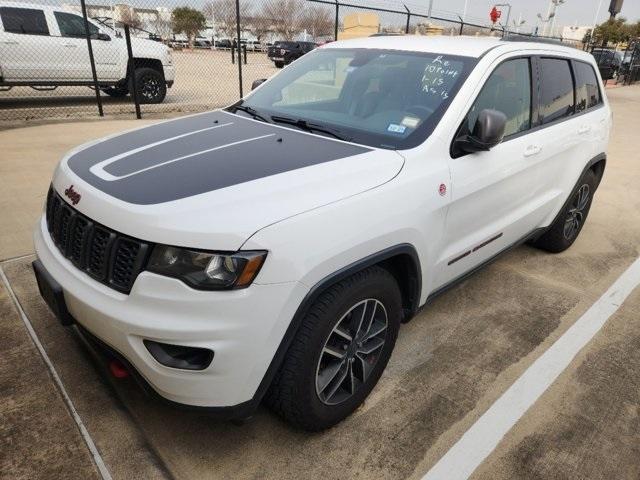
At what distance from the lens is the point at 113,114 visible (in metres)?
9.59

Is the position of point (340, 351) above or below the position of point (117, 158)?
below

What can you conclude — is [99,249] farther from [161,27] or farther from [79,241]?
[161,27]

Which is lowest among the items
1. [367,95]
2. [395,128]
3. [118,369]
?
[118,369]

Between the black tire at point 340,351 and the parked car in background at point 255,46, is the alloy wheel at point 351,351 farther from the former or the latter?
the parked car in background at point 255,46

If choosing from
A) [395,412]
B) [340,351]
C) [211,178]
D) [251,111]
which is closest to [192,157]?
[211,178]

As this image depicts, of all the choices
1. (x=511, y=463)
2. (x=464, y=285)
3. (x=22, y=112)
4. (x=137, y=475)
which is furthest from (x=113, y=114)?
(x=511, y=463)

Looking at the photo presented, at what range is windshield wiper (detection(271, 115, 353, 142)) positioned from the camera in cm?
265

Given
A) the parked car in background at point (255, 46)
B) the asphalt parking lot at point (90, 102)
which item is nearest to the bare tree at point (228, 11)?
the parked car in background at point (255, 46)

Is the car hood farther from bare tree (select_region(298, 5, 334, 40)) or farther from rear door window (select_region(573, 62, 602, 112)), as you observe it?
bare tree (select_region(298, 5, 334, 40))

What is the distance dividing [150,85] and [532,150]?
9.71 metres

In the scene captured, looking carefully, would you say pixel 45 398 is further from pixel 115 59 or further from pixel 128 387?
pixel 115 59

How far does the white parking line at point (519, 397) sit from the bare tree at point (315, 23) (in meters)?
15.6

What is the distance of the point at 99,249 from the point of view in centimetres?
198

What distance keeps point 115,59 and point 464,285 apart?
976 cm
